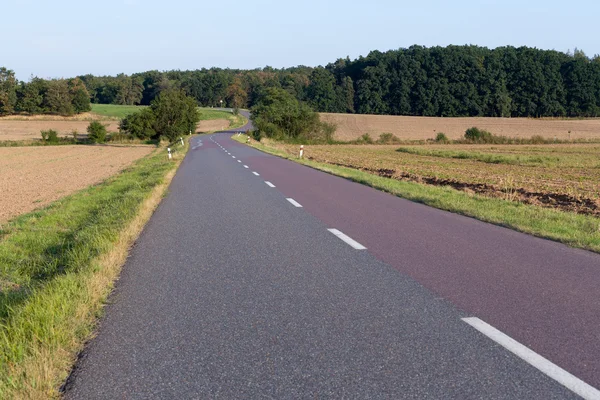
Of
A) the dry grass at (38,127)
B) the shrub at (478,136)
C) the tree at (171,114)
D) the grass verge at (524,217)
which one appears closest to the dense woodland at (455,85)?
the dry grass at (38,127)

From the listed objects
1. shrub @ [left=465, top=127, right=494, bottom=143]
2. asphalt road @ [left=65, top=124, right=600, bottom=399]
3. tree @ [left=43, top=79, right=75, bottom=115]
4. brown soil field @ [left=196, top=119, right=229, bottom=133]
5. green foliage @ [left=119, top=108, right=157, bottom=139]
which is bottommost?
brown soil field @ [left=196, top=119, right=229, bottom=133]

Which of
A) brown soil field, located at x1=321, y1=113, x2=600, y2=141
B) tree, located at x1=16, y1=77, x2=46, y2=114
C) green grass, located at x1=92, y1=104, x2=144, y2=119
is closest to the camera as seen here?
brown soil field, located at x1=321, y1=113, x2=600, y2=141

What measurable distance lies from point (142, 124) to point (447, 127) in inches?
2014

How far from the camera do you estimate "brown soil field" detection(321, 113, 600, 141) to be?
8182cm

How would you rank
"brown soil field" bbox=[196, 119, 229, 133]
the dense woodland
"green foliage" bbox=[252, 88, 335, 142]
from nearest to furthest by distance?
"green foliage" bbox=[252, 88, 335, 142], "brown soil field" bbox=[196, 119, 229, 133], the dense woodland

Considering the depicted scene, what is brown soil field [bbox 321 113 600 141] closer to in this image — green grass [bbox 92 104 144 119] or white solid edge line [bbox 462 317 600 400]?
green grass [bbox 92 104 144 119]

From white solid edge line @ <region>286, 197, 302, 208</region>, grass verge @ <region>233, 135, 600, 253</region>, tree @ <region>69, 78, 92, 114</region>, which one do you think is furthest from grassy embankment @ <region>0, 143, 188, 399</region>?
tree @ <region>69, 78, 92, 114</region>

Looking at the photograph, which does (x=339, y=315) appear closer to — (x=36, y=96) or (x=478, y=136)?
(x=478, y=136)

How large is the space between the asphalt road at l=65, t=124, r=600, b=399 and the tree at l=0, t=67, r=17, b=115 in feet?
391

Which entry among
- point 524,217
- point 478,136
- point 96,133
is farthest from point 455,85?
point 524,217

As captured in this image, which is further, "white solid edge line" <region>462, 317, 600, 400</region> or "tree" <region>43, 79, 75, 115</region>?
"tree" <region>43, 79, 75, 115</region>

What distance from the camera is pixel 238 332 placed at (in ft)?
15.4

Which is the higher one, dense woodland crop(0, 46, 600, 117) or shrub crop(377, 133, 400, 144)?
dense woodland crop(0, 46, 600, 117)

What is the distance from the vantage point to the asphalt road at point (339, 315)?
3.77 m
